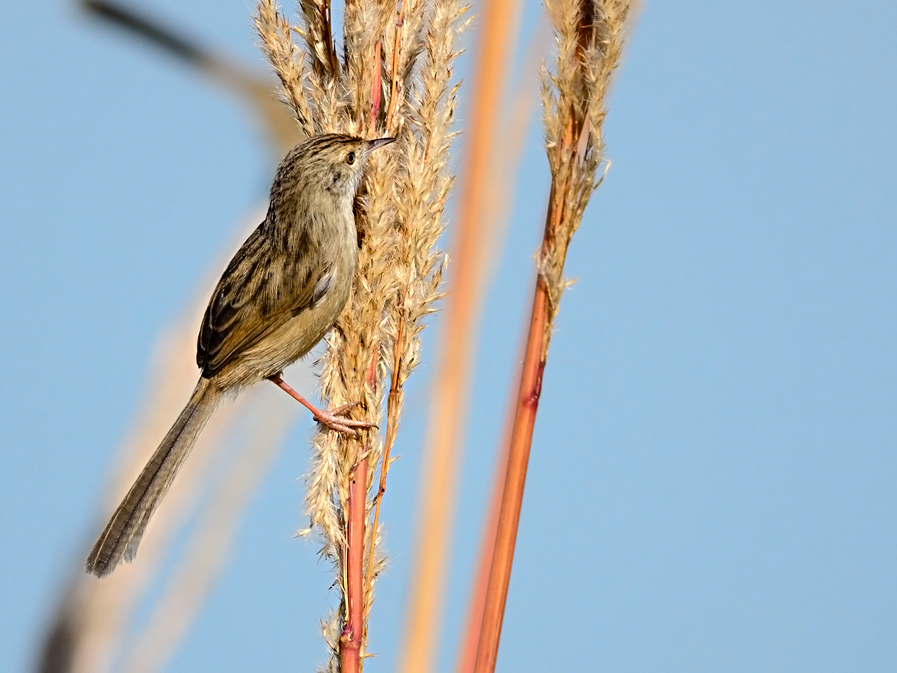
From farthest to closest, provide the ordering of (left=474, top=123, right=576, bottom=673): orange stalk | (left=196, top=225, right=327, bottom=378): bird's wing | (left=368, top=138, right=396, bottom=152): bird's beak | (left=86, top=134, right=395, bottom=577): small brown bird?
1. (left=196, top=225, right=327, bottom=378): bird's wing
2. (left=86, top=134, right=395, bottom=577): small brown bird
3. (left=368, top=138, right=396, bottom=152): bird's beak
4. (left=474, top=123, right=576, bottom=673): orange stalk

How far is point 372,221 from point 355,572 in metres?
0.81

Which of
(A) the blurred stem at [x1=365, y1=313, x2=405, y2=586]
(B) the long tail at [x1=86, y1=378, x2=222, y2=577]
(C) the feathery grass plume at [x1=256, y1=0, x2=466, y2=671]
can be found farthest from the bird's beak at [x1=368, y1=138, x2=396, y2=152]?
(B) the long tail at [x1=86, y1=378, x2=222, y2=577]

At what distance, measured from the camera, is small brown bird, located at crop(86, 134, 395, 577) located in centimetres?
284

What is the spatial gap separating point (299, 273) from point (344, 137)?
2.56ft

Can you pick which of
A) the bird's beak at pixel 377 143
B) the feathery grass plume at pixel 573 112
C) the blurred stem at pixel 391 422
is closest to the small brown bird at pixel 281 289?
the bird's beak at pixel 377 143

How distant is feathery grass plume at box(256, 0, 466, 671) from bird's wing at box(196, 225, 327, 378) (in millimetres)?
802

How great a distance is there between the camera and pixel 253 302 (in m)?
3.15

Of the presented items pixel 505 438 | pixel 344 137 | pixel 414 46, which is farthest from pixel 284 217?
pixel 505 438

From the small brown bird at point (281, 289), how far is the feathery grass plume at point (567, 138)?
38.5 inches

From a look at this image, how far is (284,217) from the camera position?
317cm

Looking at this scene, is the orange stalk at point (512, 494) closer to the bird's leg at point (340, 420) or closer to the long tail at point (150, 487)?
the bird's leg at point (340, 420)

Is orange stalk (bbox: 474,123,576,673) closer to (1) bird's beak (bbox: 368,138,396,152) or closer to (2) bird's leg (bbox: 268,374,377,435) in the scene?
(2) bird's leg (bbox: 268,374,377,435)

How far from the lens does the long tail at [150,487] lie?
2369 millimetres

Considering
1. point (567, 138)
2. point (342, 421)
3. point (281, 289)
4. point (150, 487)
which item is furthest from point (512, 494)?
point (281, 289)
